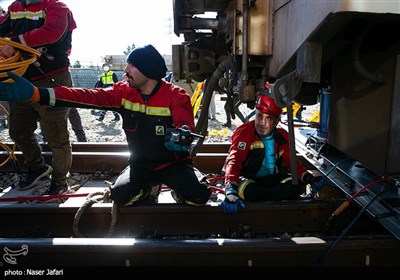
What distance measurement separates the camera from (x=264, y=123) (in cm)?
300

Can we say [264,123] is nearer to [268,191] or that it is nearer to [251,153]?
[251,153]

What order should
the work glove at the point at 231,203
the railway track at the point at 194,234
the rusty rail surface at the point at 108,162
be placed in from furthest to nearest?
the rusty rail surface at the point at 108,162, the work glove at the point at 231,203, the railway track at the point at 194,234

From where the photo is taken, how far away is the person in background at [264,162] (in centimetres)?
295

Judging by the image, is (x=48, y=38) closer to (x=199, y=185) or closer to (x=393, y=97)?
(x=199, y=185)

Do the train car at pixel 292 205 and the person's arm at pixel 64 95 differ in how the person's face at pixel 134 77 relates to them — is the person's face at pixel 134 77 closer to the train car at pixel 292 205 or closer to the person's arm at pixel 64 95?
the person's arm at pixel 64 95

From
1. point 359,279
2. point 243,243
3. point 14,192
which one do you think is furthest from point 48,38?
point 359,279

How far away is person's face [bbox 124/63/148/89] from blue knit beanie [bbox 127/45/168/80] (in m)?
0.03

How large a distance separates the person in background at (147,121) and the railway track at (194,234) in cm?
16

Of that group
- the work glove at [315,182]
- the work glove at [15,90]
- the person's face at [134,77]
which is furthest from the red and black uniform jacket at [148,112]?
the work glove at [315,182]

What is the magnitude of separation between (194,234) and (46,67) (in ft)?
7.23

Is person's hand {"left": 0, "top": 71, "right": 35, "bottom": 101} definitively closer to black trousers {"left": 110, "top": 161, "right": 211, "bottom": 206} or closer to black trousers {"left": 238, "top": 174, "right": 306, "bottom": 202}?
black trousers {"left": 110, "top": 161, "right": 211, "bottom": 206}

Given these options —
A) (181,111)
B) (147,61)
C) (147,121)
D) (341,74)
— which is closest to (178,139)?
(181,111)

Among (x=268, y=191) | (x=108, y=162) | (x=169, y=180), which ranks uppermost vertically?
(x=169, y=180)

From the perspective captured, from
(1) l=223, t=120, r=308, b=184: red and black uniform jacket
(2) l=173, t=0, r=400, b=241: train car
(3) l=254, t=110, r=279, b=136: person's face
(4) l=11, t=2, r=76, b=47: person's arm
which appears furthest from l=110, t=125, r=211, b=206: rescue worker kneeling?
(4) l=11, t=2, r=76, b=47: person's arm
